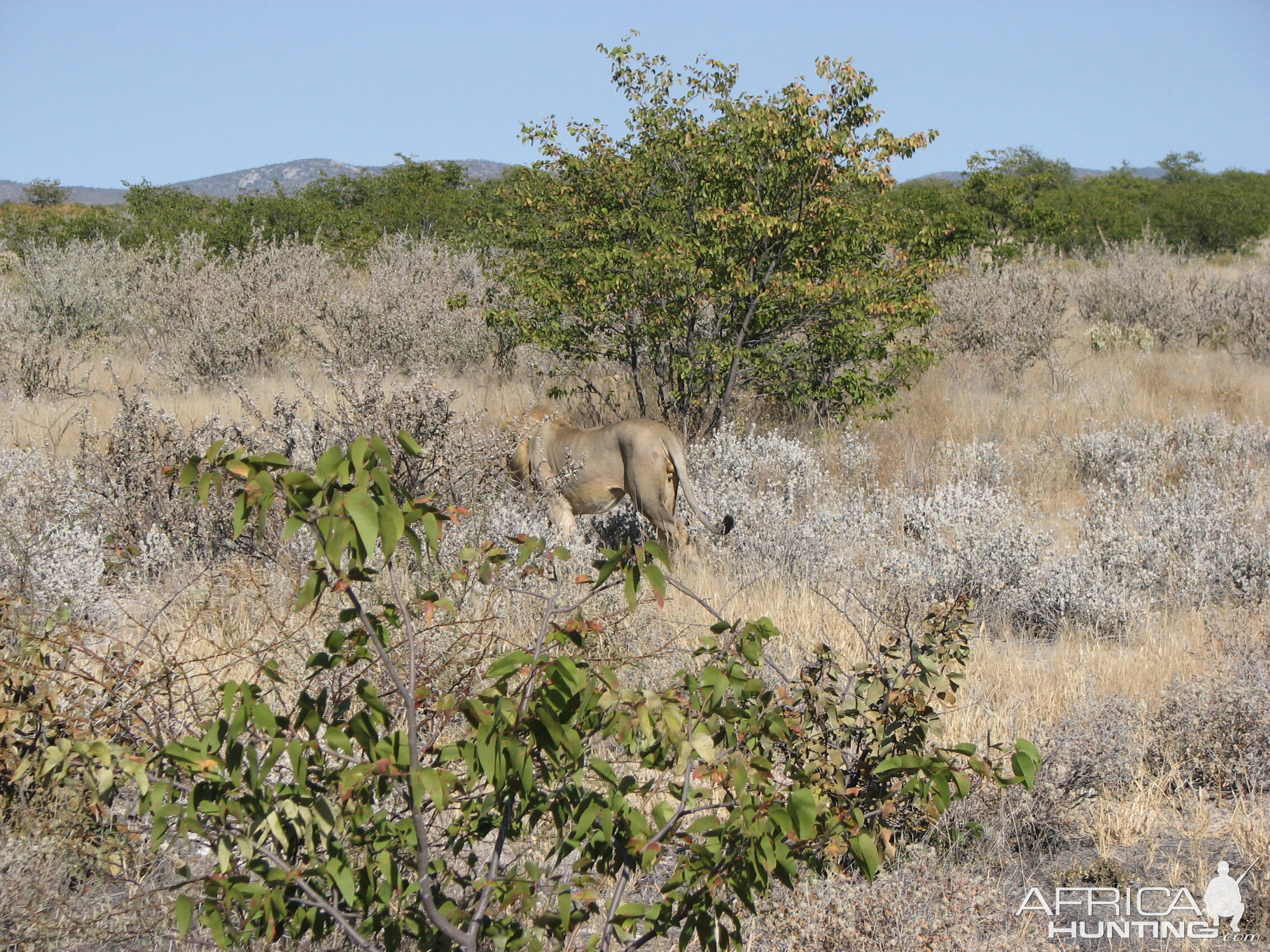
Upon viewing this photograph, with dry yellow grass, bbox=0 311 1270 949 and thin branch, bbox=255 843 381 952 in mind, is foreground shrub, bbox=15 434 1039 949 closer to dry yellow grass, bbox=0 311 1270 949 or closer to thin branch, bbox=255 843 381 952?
thin branch, bbox=255 843 381 952

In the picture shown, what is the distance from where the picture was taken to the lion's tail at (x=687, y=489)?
6.81 m

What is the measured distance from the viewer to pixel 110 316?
16.5 m

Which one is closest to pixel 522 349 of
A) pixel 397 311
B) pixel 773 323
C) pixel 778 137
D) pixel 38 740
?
pixel 397 311

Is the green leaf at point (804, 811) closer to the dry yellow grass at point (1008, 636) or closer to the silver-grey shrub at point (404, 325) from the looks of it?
the dry yellow grass at point (1008, 636)

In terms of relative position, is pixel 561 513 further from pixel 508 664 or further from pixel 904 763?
pixel 508 664

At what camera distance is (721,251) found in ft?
28.1

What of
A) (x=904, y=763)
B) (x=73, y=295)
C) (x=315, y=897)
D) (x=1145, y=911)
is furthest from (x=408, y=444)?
(x=73, y=295)

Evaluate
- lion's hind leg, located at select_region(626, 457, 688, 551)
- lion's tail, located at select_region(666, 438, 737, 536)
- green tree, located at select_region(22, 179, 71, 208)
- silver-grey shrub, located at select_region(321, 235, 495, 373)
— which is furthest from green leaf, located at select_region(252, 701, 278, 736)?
green tree, located at select_region(22, 179, 71, 208)

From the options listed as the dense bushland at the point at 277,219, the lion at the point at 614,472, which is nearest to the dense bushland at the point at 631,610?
the lion at the point at 614,472

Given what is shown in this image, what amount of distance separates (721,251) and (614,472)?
2414 mm

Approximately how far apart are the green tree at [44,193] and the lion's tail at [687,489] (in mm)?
61973

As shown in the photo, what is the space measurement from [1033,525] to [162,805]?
23.8 feet

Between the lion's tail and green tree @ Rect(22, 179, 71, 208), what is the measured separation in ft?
203

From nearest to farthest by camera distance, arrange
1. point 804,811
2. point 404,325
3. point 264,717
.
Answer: point 264,717 < point 804,811 < point 404,325
